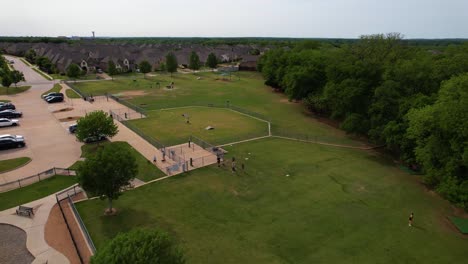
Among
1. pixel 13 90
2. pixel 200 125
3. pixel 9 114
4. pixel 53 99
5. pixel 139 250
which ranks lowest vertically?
→ pixel 200 125

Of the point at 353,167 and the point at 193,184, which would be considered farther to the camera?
the point at 353,167

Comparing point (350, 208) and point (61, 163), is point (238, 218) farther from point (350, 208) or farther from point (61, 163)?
point (61, 163)

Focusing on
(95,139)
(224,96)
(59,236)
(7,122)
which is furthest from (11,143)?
(224,96)

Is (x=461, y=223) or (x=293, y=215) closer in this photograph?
→ (x=461, y=223)

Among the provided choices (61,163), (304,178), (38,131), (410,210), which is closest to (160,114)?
(38,131)

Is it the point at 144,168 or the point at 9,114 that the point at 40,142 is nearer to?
the point at 9,114

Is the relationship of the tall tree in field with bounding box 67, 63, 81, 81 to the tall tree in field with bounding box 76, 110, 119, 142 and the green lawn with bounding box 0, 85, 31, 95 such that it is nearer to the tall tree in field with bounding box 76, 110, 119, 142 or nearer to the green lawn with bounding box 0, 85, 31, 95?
the green lawn with bounding box 0, 85, 31, 95

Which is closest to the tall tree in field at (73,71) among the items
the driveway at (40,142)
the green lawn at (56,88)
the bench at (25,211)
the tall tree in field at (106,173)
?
the green lawn at (56,88)
